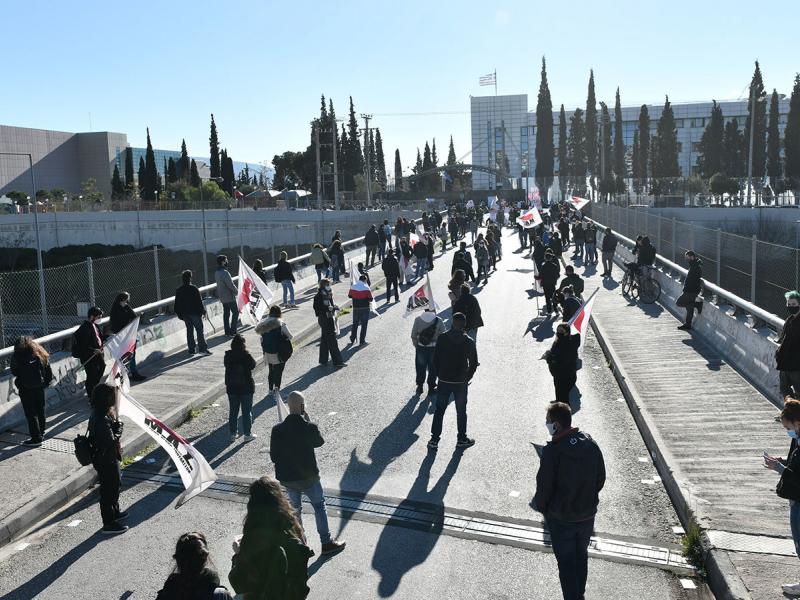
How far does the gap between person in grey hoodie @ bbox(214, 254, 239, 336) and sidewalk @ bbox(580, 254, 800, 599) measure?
7908 millimetres

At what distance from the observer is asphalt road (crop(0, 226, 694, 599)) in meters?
6.99

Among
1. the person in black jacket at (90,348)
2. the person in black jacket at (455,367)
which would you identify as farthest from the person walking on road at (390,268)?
the person in black jacket at (455,367)

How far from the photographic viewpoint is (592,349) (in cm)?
1681

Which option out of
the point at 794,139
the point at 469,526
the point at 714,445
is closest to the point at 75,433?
the point at 469,526

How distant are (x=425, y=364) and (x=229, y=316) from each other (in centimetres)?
673

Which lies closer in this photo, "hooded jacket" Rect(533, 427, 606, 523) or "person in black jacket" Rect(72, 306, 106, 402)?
"hooded jacket" Rect(533, 427, 606, 523)

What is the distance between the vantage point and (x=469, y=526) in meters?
8.09

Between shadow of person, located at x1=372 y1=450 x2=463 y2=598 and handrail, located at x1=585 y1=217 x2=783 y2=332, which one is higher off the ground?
handrail, located at x1=585 y1=217 x2=783 y2=332

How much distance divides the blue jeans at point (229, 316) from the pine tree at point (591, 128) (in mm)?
86253

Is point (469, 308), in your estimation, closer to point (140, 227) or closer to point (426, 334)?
point (426, 334)

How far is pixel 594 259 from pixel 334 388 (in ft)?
64.6

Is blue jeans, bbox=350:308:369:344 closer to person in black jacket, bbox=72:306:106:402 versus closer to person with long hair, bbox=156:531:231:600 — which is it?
person in black jacket, bbox=72:306:106:402

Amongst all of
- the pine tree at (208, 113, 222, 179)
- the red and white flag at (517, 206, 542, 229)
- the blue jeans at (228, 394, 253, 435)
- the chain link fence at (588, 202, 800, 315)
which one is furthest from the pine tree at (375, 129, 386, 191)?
the blue jeans at (228, 394, 253, 435)

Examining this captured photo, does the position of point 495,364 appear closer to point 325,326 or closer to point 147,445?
point 325,326
